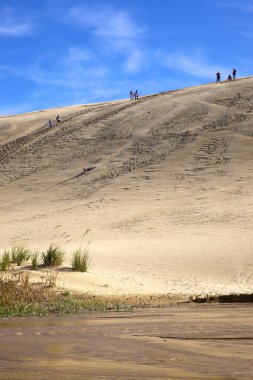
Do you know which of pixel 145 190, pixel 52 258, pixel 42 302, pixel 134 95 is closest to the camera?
pixel 42 302

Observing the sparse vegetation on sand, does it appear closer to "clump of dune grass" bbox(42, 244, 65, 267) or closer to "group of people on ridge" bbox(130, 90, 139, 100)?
"clump of dune grass" bbox(42, 244, 65, 267)

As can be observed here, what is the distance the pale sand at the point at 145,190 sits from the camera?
14852 millimetres

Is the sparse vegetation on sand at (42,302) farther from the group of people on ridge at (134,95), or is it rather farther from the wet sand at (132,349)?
the group of people on ridge at (134,95)

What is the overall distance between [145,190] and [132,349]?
81.8 ft

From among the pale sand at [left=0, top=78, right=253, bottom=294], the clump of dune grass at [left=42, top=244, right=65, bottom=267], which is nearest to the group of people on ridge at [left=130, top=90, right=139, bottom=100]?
the pale sand at [left=0, top=78, right=253, bottom=294]

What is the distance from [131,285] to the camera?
12.9 m

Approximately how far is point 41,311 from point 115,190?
2186cm

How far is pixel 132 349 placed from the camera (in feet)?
14.0

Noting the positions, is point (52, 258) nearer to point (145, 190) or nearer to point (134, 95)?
point (145, 190)

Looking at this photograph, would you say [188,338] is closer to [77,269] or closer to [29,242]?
[77,269]

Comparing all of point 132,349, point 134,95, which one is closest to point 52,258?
point 132,349

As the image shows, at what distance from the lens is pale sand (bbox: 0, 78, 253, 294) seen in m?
14.9

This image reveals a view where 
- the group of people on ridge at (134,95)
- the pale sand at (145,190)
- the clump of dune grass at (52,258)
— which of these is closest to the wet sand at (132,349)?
the pale sand at (145,190)

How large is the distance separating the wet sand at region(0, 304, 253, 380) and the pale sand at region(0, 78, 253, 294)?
6.15m
